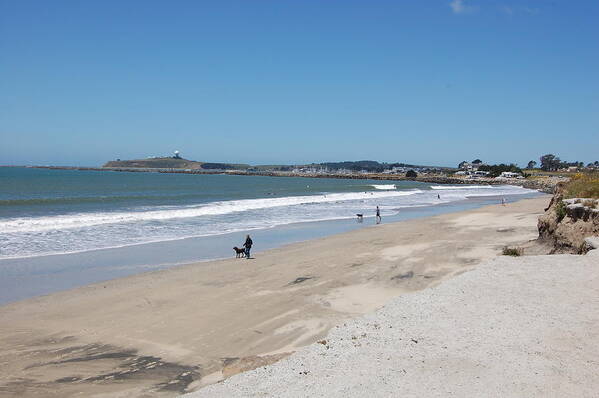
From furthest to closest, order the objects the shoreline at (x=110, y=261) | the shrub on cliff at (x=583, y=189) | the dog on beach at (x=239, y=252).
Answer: the dog on beach at (x=239, y=252)
the shrub on cliff at (x=583, y=189)
the shoreline at (x=110, y=261)

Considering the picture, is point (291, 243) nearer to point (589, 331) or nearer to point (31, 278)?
point (31, 278)

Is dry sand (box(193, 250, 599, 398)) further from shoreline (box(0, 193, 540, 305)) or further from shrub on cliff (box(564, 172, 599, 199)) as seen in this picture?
shoreline (box(0, 193, 540, 305))

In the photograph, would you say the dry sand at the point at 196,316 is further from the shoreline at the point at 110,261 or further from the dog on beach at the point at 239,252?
the shoreline at the point at 110,261

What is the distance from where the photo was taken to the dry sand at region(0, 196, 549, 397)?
7566mm

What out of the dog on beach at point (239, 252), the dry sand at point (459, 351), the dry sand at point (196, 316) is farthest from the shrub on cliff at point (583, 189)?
the dog on beach at point (239, 252)

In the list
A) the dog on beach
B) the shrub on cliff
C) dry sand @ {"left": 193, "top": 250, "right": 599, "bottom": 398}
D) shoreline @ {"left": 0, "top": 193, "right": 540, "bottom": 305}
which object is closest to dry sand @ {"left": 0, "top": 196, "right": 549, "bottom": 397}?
the dog on beach

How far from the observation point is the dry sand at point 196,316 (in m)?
7.57

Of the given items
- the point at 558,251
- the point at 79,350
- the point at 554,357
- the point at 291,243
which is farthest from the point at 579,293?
the point at 291,243

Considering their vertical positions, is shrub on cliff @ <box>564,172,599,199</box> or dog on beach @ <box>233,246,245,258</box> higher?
shrub on cliff @ <box>564,172,599,199</box>

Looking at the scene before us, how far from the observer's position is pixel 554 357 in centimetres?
624

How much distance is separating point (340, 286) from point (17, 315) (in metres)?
7.92

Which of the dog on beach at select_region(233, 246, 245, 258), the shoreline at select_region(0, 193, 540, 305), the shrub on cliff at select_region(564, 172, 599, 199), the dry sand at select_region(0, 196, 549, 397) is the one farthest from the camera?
the dog on beach at select_region(233, 246, 245, 258)

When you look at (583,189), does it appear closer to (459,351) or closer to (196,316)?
(459,351)

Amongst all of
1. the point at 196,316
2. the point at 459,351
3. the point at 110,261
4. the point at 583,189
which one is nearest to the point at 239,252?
the point at 110,261
